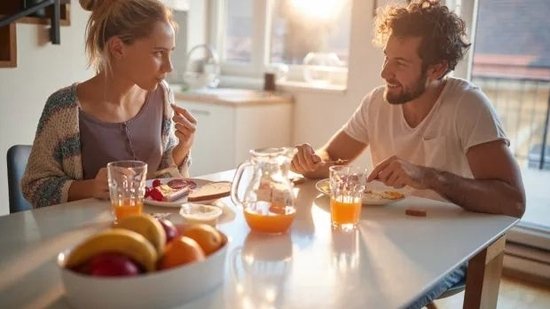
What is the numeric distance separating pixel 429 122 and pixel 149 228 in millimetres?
1193

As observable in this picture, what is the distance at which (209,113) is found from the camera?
3295 millimetres

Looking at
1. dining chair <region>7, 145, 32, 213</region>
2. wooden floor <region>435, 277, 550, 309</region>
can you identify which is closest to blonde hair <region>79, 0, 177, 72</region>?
dining chair <region>7, 145, 32, 213</region>

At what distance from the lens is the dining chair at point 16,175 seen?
5.58 ft

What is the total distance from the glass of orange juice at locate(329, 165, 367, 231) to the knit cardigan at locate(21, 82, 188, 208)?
0.71 m

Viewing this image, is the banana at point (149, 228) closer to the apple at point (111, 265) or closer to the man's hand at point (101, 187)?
the apple at point (111, 265)

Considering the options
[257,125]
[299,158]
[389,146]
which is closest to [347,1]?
[257,125]

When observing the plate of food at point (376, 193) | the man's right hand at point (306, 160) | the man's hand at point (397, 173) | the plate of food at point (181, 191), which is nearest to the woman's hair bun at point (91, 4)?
the plate of food at point (181, 191)

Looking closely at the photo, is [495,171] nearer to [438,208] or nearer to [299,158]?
[438,208]

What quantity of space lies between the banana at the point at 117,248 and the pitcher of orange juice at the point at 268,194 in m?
0.41

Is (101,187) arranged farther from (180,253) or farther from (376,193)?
(376,193)

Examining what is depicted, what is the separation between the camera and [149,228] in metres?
0.92

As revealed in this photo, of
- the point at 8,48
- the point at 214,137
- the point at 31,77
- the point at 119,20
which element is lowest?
the point at 214,137

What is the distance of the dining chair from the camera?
1.70 metres

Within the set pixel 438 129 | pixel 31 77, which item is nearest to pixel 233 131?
pixel 31 77
